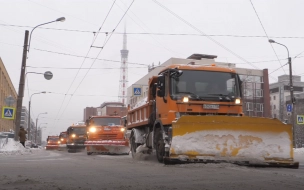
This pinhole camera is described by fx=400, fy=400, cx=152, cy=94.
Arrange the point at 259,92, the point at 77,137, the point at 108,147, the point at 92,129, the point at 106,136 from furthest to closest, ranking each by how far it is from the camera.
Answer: the point at 259,92 → the point at 77,137 → the point at 92,129 → the point at 106,136 → the point at 108,147

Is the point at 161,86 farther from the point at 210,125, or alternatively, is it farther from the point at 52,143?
the point at 52,143

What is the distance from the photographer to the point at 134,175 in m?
8.09

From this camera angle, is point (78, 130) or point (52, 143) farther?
point (52, 143)

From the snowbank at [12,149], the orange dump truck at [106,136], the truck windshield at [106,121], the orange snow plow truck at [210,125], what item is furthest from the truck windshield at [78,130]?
the orange snow plow truck at [210,125]

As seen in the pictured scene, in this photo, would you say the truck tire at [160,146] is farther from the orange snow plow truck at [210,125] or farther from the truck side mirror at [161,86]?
the truck side mirror at [161,86]

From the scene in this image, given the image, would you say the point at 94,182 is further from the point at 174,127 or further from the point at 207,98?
the point at 207,98

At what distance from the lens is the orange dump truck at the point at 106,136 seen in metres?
20.3

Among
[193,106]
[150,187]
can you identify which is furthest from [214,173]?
[193,106]

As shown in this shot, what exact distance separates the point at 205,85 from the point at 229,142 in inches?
72.9

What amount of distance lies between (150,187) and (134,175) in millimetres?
1718

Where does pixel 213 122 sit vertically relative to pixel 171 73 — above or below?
below

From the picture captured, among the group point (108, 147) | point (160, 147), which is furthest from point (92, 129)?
point (160, 147)

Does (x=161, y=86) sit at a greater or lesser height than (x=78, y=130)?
greater

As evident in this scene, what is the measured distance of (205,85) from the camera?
37.7ft
